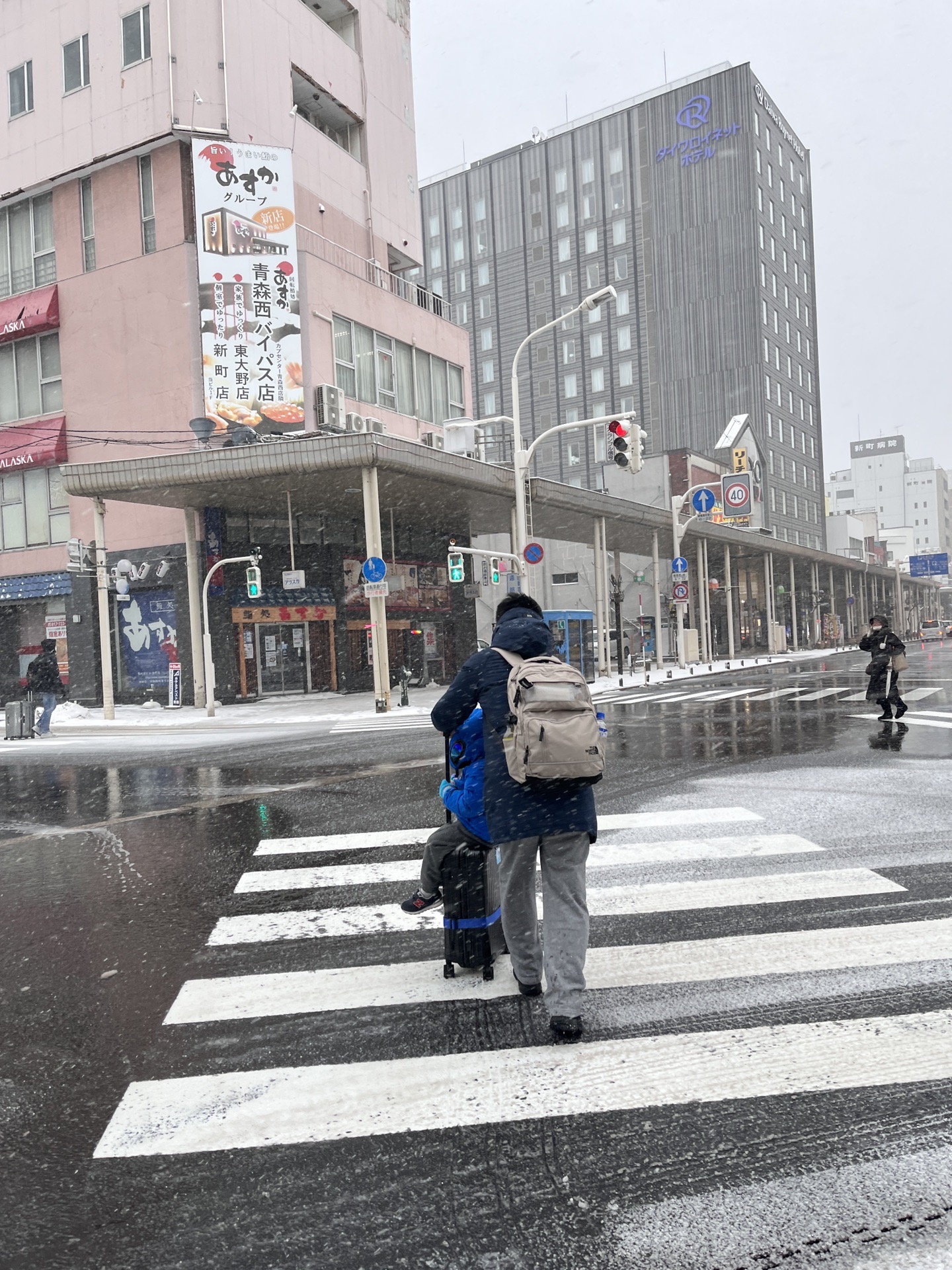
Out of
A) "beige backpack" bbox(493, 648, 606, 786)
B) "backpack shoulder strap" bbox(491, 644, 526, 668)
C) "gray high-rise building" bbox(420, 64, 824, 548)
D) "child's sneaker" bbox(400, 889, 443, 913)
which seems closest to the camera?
"beige backpack" bbox(493, 648, 606, 786)

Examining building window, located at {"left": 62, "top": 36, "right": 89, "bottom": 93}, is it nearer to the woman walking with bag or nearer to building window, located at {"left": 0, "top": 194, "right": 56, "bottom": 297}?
building window, located at {"left": 0, "top": 194, "right": 56, "bottom": 297}

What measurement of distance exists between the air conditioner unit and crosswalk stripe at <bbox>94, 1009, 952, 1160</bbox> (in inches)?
961

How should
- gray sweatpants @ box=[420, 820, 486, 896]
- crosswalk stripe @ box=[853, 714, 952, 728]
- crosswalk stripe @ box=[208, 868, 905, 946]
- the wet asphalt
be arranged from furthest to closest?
crosswalk stripe @ box=[853, 714, 952, 728], crosswalk stripe @ box=[208, 868, 905, 946], gray sweatpants @ box=[420, 820, 486, 896], the wet asphalt

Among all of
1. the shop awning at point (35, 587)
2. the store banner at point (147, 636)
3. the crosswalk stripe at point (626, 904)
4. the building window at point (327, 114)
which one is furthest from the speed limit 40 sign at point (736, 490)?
the crosswalk stripe at point (626, 904)

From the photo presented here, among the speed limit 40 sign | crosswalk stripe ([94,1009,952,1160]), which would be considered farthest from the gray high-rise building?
crosswalk stripe ([94,1009,952,1160])

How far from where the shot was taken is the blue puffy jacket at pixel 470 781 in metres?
4.43

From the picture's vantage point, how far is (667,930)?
519 cm

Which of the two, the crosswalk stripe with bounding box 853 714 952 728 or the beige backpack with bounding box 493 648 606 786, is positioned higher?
the beige backpack with bounding box 493 648 606 786

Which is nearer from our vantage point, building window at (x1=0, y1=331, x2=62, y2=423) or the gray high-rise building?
Result: building window at (x1=0, y1=331, x2=62, y2=423)

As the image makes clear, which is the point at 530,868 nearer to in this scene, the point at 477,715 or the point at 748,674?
the point at 477,715

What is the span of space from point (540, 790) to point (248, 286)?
25.3 m

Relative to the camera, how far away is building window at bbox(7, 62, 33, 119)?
29.6 metres

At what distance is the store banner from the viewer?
27172 mm

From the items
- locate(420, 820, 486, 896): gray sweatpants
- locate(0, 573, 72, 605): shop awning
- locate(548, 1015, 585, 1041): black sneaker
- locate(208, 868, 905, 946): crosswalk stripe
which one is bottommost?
locate(208, 868, 905, 946): crosswalk stripe
